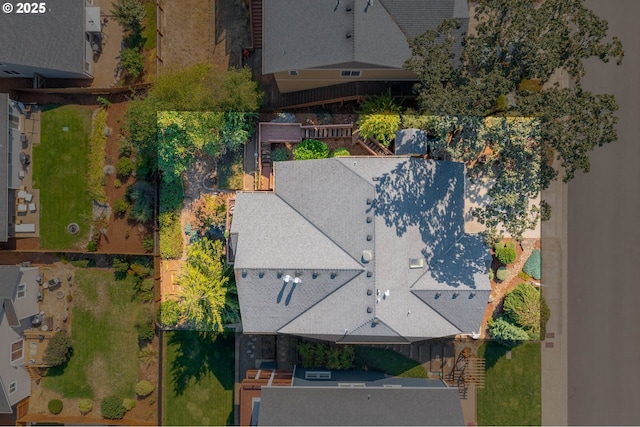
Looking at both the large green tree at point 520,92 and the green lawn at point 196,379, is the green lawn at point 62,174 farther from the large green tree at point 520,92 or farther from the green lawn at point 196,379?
the large green tree at point 520,92

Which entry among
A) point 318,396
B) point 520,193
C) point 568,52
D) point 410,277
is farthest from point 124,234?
point 568,52

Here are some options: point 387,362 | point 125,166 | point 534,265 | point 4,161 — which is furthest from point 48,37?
point 534,265

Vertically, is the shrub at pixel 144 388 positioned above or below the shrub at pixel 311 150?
below

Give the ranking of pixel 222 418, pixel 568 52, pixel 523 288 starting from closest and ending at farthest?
pixel 568 52 → pixel 523 288 → pixel 222 418

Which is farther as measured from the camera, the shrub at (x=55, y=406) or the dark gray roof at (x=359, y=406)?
the shrub at (x=55, y=406)

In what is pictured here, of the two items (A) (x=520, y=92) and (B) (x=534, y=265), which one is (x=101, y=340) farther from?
(A) (x=520, y=92)

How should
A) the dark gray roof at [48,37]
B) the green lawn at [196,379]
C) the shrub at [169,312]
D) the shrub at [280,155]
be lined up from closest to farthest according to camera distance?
the dark gray roof at [48,37] < the shrub at [169,312] < the shrub at [280,155] < the green lawn at [196,379]

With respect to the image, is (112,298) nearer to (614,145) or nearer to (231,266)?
(231,266)

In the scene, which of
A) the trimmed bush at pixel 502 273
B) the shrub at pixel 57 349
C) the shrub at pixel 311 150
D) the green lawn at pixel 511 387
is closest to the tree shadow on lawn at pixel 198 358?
the shrub at pixel 57 349
